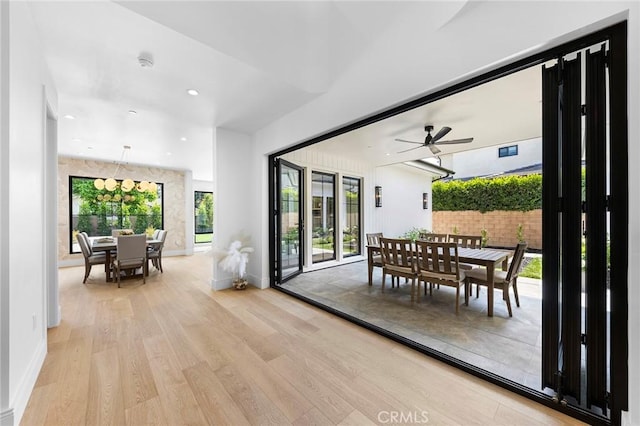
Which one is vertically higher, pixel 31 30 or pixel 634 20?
pixel 31 30

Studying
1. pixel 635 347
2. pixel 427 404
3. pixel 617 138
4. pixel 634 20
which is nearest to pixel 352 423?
pixel 427 404

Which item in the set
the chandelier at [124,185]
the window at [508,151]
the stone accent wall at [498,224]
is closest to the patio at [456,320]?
the stone accent wall at [498,224]

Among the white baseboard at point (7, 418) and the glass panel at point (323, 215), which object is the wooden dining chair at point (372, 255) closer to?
the glass panel at point (323, 215)

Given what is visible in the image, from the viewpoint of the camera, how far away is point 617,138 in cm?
139

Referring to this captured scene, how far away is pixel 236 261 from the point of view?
4.07 meters

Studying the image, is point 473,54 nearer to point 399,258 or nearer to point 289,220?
point 399,258

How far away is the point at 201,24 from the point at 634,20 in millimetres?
2744

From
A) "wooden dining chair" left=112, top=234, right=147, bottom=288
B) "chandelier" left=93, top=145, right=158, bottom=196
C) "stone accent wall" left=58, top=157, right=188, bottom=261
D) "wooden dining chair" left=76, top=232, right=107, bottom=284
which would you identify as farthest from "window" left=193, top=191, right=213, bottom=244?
"wooden dining chair" left=112, top=234, right=147, bottom=288

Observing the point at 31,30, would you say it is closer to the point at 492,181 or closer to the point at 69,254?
the point at 69,254

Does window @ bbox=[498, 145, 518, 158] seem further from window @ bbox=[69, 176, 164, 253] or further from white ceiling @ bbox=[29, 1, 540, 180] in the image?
window @ bbox=[69, 176, 164, 253]

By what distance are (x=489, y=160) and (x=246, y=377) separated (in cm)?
1148

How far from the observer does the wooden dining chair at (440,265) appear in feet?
10.1

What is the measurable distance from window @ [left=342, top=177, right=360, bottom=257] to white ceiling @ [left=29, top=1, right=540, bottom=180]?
2.47 meters

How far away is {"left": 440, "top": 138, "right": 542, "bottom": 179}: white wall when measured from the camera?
8.81 m
